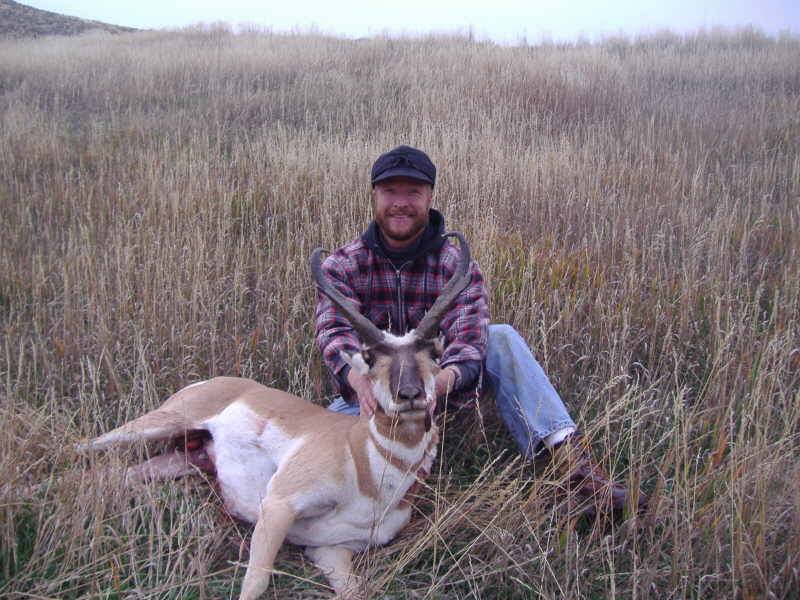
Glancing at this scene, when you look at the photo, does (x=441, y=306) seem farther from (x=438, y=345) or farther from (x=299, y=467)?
(x=299, y=467)

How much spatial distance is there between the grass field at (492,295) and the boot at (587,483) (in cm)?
12

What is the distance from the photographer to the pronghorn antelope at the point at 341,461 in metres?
2.76

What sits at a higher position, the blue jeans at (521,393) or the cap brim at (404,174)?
the cap brim at (404,174)

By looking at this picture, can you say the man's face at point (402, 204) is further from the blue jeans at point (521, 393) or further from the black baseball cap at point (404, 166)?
the blue jeans at point (521, 393)

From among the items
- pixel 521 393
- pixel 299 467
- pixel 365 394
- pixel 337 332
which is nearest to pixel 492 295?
pixel 521 393

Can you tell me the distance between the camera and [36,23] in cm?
2353

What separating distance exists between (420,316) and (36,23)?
26472 millimetres

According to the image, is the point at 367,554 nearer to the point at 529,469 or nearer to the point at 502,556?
the point at 502,556

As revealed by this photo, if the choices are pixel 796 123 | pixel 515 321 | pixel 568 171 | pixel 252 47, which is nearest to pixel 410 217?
pixel 515 321

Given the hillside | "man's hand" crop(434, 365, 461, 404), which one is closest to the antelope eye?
"man's hand" crop(434, 365, 461, 404)

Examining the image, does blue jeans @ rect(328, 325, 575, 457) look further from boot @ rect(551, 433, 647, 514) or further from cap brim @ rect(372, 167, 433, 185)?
cap brim @ rect(372, 167, 433, 185)

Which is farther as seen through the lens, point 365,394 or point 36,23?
point 36,23

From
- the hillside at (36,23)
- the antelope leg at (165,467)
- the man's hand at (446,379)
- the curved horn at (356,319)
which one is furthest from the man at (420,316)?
the hillside at (36,23)

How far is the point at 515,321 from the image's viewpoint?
436 cm
